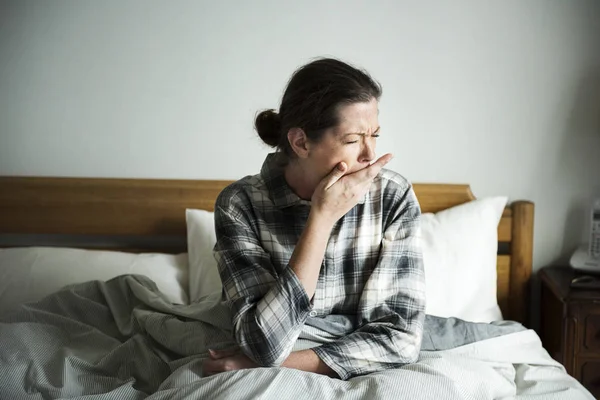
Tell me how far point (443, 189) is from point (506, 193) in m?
0.24

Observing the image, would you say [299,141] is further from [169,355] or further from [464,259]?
[464,259]

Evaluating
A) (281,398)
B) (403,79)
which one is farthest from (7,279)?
(403,79)

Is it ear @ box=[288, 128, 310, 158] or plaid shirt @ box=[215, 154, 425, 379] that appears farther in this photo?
ear @ box=[288, 128, 310, 158]

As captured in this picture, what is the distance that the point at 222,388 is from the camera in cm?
136

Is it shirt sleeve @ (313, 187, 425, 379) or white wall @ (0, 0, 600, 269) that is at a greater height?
white wall @ (0, 0, 600, 269)

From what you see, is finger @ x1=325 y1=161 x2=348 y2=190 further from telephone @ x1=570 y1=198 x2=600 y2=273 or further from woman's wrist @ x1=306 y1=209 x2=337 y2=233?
telephone @ x1=570 y1=198 x2=600 y2=273

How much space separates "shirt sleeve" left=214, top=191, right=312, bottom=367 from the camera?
1494 mm

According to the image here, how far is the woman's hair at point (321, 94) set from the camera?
157 centimetres

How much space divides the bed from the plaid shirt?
3.1 inches

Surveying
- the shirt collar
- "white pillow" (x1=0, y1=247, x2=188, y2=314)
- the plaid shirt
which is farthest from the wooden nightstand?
"white pillow" (x1=0, y1=247, x2=188, y2=314)

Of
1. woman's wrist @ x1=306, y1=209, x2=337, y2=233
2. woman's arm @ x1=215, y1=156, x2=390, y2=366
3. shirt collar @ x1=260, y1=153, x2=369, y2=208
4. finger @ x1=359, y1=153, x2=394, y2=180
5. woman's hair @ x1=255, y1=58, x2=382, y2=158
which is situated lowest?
woman's arm @ x1=215, y1=156, x2=390, y2=366

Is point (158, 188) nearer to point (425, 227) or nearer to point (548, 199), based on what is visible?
point (425, 227)

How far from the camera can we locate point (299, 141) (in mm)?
1635

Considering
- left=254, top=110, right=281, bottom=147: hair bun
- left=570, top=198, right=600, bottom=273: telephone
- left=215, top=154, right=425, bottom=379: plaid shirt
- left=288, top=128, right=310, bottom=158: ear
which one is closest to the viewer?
left=215, top=154, right=425, bottom=379: plaid shirt
